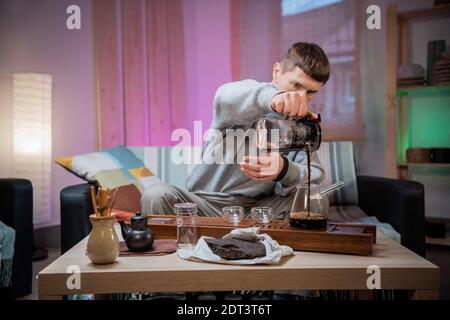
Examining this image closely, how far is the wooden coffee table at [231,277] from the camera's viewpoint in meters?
1.00

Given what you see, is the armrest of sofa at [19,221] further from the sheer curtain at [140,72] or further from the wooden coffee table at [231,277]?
the wooden coffee table at [231,277]

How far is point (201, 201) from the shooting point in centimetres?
183

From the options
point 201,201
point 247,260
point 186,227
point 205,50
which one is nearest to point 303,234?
point 247,260

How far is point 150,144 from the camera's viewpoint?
227 cm

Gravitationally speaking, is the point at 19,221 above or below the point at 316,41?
below

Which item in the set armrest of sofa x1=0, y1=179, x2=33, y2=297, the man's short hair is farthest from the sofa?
the man's short hair

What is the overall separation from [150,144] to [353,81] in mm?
1099

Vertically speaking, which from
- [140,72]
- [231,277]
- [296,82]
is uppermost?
[140,72]

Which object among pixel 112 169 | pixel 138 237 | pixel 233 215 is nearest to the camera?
pixel 138 237

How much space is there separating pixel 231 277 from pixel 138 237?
0.29 meters

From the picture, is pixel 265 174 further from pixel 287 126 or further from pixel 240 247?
pixel 240 247

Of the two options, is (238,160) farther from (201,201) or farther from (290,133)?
(290,133)

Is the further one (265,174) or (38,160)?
(38,160)
